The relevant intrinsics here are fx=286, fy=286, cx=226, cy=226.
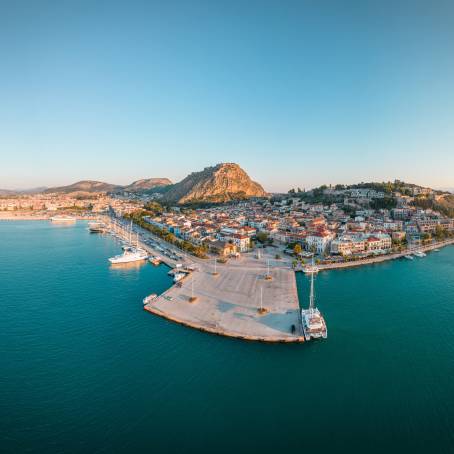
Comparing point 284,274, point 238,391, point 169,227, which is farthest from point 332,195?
point 238,391

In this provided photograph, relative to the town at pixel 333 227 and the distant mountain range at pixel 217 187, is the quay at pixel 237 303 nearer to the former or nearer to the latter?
the town at pixel 333 227

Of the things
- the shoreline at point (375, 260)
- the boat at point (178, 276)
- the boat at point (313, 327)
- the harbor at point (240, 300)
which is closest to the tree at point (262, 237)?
the harbor at point (240, 300)

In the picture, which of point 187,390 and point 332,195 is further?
point 332,195

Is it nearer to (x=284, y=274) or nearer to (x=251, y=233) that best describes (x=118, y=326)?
(x=284, y=274)

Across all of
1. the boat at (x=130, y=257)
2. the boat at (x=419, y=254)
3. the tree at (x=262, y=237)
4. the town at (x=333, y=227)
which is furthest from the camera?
the tree at (x=262, y=237)

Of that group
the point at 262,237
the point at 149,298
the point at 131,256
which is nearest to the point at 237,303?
the point at 149,298

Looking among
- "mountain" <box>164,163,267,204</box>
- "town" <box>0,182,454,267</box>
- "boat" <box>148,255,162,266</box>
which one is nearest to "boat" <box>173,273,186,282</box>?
"boat" <box>148,255,162,266</box>
